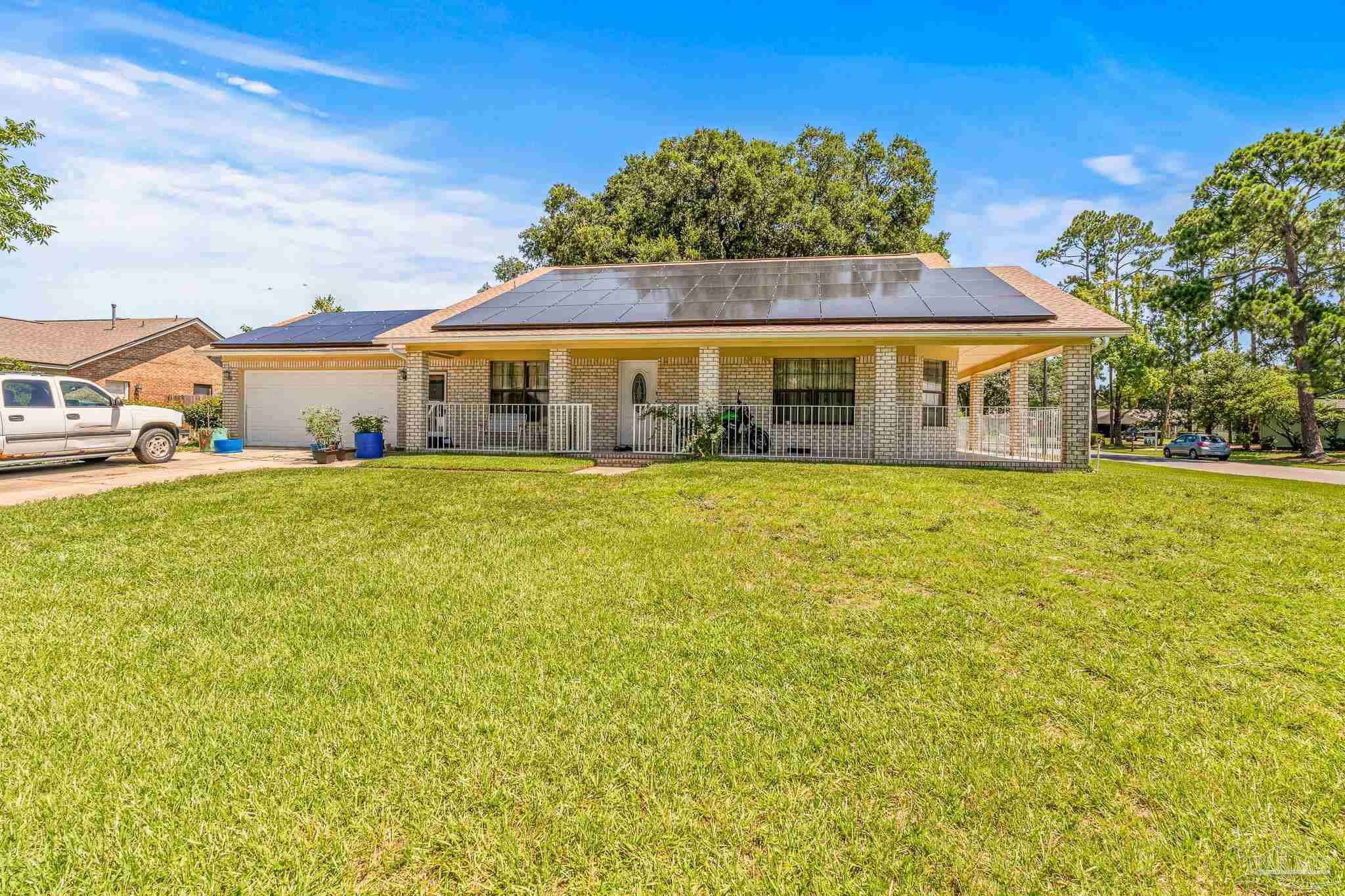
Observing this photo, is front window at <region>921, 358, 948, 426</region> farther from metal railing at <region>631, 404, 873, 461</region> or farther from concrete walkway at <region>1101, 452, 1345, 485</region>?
concrete walkway at <region>1101, 452, 1345, 485</region>

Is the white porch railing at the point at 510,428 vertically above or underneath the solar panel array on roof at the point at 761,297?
underneath

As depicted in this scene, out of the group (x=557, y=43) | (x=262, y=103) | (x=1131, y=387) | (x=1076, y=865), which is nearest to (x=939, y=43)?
(x=557, y=43)

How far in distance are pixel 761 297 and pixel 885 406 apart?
4119 millimetres

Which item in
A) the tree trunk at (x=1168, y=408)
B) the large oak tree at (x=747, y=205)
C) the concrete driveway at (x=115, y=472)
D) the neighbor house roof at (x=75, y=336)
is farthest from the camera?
the tree trunk at (x=1168, y=408)

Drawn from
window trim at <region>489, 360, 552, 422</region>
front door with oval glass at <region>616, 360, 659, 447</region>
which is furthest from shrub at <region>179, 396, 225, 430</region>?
front door with oval glass at <region>616, 360, 659, 447</region>

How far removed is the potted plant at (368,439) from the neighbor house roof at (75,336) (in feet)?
70.2

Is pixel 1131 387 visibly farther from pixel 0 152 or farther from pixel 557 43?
pixel 0 152

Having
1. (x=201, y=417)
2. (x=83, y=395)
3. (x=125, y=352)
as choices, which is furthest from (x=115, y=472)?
(x=125, y=352)

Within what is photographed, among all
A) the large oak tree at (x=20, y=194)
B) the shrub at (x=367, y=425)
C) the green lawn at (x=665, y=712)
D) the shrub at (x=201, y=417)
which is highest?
the large oak tree at (x=20, y=194)

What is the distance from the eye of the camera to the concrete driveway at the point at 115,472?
7.98m

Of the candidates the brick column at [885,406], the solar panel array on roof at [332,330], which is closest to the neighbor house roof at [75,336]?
the solar panel array on roof at [332,330]

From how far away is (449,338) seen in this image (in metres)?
13.3

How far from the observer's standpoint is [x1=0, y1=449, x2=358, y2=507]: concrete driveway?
7977 millimetres

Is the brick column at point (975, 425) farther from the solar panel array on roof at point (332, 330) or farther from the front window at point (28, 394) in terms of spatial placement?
the front window at point (28, 394)
